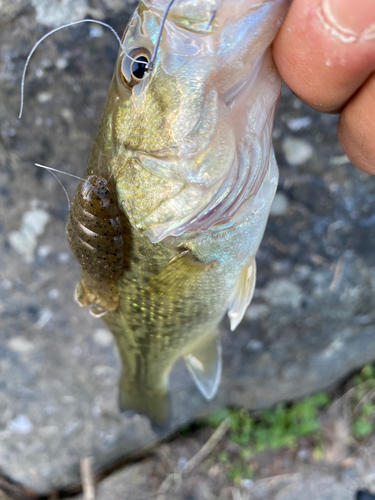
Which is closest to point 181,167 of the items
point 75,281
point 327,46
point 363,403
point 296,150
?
point 327,46

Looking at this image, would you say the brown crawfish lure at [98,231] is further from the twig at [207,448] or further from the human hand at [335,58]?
the twig at [207,448]

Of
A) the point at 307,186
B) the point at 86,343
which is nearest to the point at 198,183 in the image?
the point at 307,186

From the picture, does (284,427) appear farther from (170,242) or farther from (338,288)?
(170,242)

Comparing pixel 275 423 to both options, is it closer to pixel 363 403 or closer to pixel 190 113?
pixel 363 403

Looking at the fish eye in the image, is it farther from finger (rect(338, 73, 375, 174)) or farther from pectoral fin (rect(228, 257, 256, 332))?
pectoral fin (rect(228, 257, 256, 332))

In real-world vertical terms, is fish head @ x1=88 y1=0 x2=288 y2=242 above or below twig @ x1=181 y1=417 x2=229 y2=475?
above

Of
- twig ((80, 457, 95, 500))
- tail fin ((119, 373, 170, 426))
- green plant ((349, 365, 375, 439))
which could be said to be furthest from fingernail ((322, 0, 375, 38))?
twig ((80, 457, 95, 500))

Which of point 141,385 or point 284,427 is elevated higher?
point 141,385
